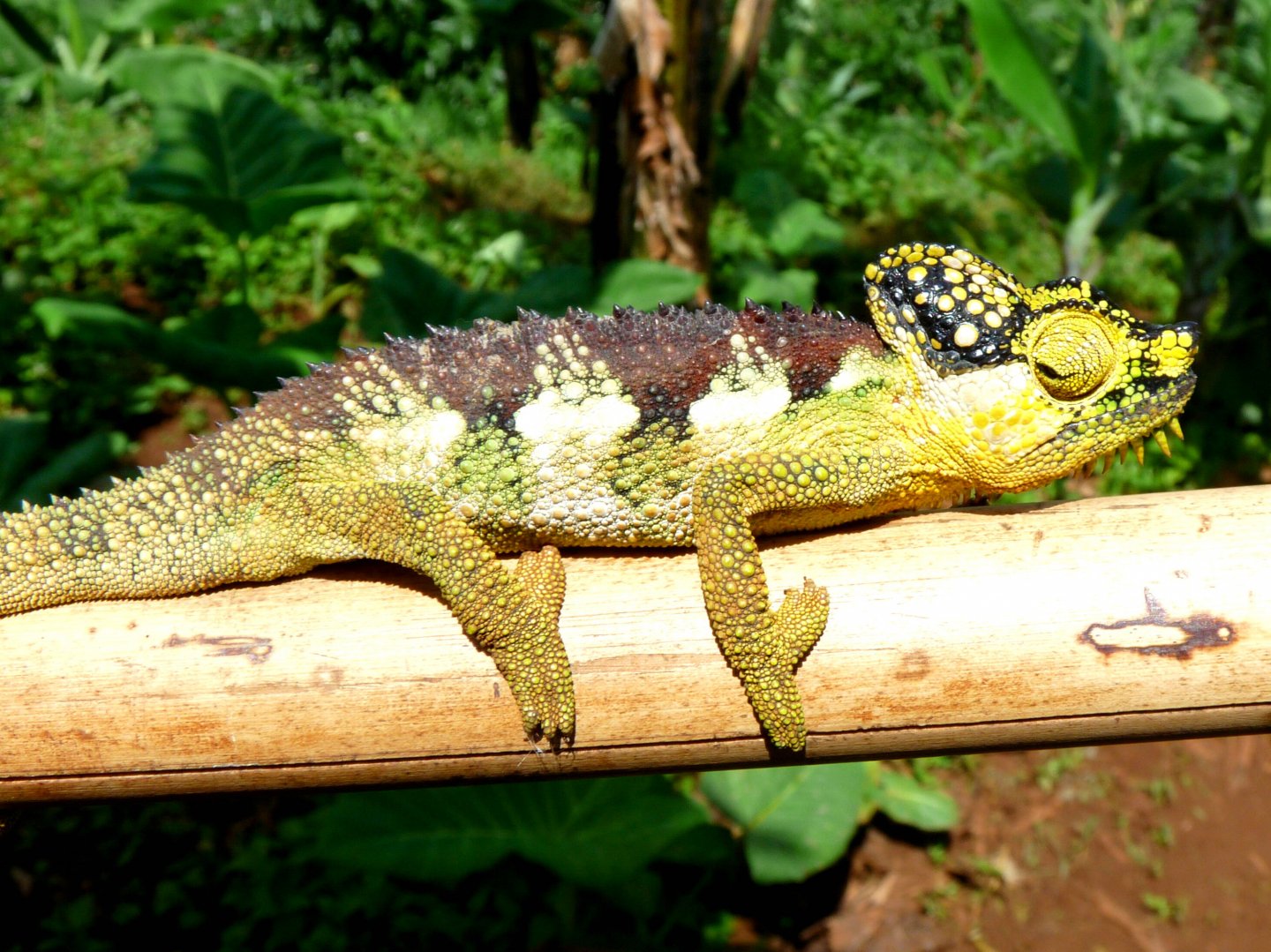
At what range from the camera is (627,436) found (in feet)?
6.26

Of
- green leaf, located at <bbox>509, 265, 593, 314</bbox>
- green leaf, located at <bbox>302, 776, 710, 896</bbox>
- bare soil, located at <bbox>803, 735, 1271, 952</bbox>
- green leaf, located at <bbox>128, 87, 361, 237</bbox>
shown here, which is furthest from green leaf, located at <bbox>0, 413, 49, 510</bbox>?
bare soil, located at <bbox>803, 735, 1271, 952</bbox>

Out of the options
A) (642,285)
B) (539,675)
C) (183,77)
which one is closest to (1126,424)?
(539,675)

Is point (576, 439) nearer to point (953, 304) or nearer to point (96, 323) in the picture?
point (953, 304)

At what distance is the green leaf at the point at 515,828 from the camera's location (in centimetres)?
296

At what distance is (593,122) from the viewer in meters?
4.48

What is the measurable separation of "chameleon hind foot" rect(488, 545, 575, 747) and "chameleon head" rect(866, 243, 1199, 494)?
2.48ft

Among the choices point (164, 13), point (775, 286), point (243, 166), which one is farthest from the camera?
point (164, 13)

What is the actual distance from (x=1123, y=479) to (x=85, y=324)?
4478 millimetres

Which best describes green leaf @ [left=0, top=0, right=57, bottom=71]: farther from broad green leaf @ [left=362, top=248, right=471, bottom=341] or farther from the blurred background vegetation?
broad green leaf @ [left=362, top=248, right=471, bottom=341]

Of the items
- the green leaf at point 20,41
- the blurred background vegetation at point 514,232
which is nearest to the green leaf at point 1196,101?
the blurred background vegetation at point 514,232

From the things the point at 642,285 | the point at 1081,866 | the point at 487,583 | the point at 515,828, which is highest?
the point at 487,583

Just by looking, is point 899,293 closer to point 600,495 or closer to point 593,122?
point 600,495

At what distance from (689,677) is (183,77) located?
3.76m

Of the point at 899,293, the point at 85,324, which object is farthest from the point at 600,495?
the point at 85,324
